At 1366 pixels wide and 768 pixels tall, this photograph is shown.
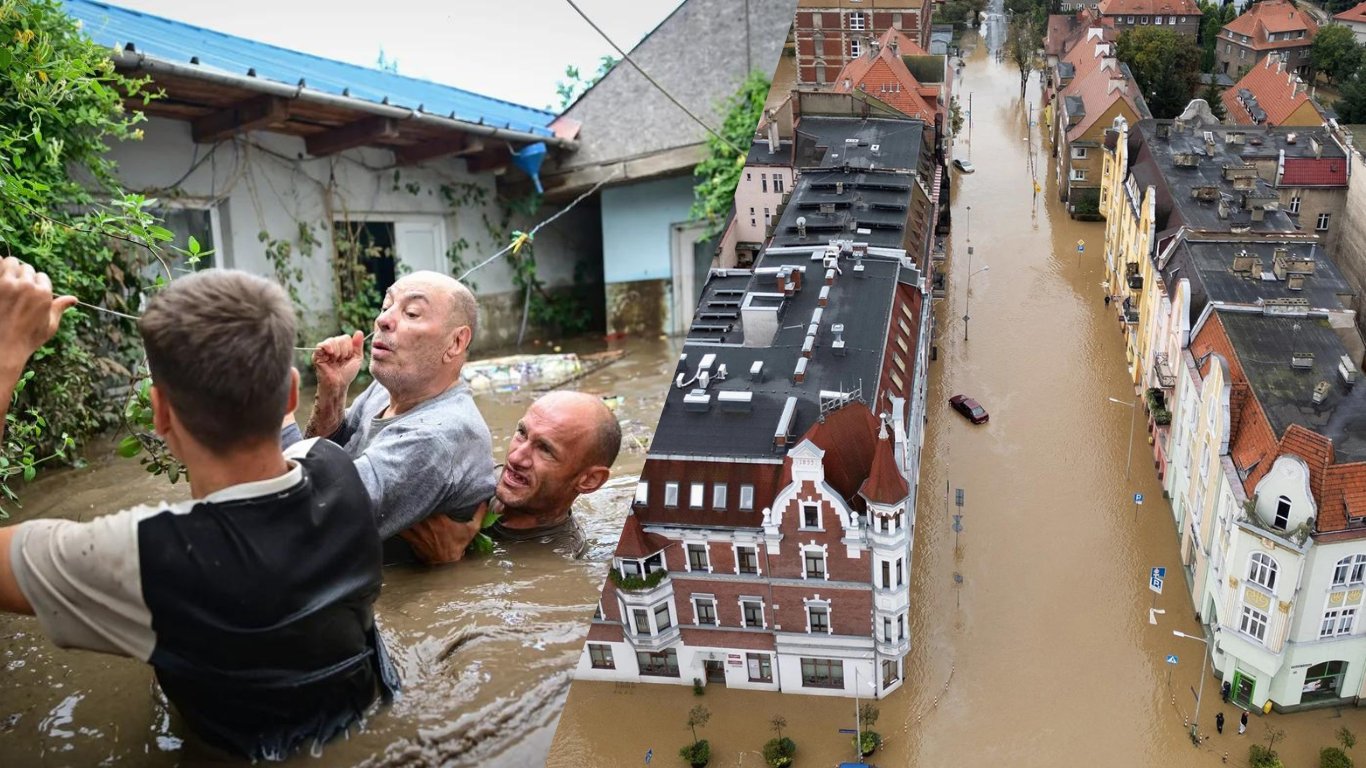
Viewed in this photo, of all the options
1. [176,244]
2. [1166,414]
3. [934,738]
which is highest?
[176,244]

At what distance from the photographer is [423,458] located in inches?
44.5

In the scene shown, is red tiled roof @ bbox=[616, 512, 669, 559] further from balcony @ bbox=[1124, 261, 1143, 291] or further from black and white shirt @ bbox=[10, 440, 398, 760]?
balcony @ bbox=[1124, 261, 1143, 291]

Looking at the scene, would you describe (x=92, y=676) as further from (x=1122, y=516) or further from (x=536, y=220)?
(x=1122, y=516)

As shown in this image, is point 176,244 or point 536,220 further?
point 536,220

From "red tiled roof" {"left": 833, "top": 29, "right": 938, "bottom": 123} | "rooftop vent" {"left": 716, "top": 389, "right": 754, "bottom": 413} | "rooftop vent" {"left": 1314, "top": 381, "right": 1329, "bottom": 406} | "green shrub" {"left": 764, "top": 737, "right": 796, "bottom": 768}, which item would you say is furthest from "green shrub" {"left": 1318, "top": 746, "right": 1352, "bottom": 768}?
"red tiled roof" {"left": 833, "top": 29, "right": 938, "bottom": 123}

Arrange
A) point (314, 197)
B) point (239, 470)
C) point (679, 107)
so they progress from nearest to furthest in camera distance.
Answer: point (239, 470), point (314, 197), point (679, 107)

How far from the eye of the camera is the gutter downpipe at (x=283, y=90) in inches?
51.0

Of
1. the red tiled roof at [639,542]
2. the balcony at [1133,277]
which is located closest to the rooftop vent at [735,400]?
the red tiled roof at [639,542]

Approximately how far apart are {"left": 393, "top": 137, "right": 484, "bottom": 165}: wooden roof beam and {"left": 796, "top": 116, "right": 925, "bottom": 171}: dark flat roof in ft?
5.96

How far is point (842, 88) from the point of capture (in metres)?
3.38

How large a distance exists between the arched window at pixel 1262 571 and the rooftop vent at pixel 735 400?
137 inches

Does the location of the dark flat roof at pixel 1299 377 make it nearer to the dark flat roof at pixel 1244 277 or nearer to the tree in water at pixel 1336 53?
the dark flat roof at pixel 1244 277

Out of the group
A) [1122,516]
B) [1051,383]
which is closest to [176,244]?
[1122,516]

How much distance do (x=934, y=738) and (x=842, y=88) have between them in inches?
213
